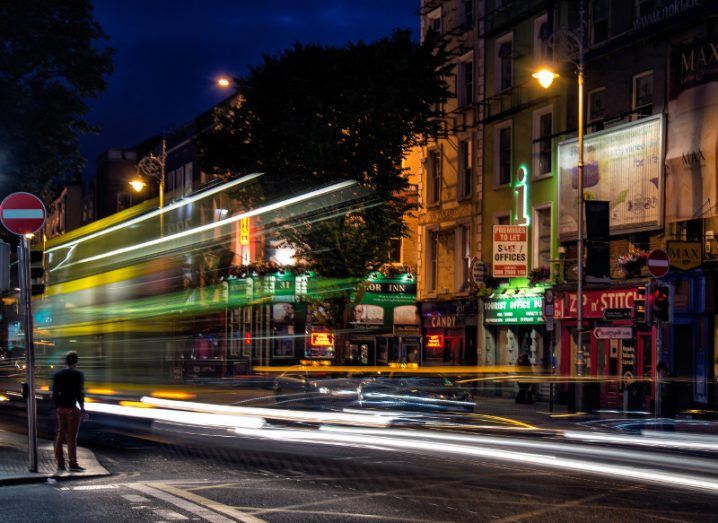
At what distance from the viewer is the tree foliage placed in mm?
40781

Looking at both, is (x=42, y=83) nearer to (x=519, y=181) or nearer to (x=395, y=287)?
(x=519, y=181)

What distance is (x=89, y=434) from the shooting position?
22766mm

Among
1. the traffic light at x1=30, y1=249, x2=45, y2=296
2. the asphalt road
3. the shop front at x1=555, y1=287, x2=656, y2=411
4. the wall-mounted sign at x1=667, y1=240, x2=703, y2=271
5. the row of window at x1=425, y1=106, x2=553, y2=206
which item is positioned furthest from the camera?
the row of window at x1=425, y1=106, x2=553, y2=206

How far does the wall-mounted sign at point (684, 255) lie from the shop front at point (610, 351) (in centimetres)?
140

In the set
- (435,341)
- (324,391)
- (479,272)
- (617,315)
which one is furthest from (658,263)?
(435,341)

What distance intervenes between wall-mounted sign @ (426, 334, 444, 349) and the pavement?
27.4m

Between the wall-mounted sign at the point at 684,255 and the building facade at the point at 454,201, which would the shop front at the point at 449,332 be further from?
the wall-mounted sign at the point at 684,255

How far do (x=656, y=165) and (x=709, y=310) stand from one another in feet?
15.9

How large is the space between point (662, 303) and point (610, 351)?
1086 cm

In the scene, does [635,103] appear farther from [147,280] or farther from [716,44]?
[147,280]

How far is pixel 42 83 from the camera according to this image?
28.0 meters

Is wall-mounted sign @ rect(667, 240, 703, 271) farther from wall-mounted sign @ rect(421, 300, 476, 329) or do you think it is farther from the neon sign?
wall-mounted sign @ rect(421, 300, 476, 329)

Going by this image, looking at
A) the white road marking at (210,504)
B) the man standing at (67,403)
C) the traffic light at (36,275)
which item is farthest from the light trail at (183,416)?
the white road marking at (210,504)

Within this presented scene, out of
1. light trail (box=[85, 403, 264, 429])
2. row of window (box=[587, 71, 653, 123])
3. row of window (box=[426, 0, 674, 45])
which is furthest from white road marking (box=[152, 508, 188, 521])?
row of window (box=[426, 0, 674, 45])
